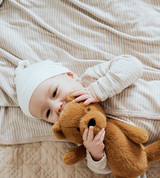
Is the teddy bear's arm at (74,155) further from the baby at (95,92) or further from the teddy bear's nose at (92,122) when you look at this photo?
the teddy bear's nose at (92,122)

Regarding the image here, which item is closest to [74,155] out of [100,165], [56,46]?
[100,165]

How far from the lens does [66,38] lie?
3.98 feet

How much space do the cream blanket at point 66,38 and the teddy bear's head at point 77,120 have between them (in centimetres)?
31

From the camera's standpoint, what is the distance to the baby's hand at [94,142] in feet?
2.56

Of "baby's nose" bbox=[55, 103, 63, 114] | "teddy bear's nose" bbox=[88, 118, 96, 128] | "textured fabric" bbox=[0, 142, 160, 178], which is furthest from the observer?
"textured fabric" bbox=[0, 142, 160, 178]

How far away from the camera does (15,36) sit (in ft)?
4.06

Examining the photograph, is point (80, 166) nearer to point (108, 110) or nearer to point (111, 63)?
point (108, 110)

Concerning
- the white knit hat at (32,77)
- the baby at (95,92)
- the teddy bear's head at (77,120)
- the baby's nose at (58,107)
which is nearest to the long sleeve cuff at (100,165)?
the baby at (95,92)

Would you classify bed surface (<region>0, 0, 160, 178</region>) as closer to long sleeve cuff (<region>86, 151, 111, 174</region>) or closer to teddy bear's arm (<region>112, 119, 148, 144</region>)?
long sleeve cuff (<region>86, 151, 111, 174</region>)

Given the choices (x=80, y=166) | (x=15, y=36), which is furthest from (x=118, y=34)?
(x=80, y=166)

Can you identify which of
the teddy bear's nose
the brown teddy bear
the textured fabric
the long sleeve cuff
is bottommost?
the textured fabric

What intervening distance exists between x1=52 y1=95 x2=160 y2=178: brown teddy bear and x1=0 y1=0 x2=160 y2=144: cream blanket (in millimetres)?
333

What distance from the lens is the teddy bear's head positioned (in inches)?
29.9

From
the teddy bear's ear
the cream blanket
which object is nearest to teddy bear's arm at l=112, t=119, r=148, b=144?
the teddy bear's ear
